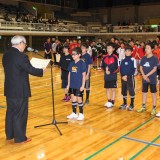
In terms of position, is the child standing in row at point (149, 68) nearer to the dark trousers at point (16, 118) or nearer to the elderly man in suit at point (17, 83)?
the elderly man in suit at point (17, 83)

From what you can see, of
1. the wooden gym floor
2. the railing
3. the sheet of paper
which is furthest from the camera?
the railing

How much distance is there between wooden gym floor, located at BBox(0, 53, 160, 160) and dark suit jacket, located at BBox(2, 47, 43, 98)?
2.94 feet

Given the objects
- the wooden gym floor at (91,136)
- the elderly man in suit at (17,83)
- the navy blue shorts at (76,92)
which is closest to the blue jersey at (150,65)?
the wooden gym floor at (91,136)

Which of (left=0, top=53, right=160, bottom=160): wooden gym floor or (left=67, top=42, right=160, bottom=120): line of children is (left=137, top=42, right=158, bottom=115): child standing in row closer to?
(left=67, top=42, right=160, bottom=120): line of children

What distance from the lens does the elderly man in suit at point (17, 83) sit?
13.7 feet

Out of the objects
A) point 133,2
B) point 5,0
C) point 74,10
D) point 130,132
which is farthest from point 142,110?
point 74,10

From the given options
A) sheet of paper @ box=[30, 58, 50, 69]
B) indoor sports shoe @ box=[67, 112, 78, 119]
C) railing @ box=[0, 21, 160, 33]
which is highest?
railing @ box=[0, 21, 160, 33]

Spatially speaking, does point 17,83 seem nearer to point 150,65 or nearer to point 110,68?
point 110,68

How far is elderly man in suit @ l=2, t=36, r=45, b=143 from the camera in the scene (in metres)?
4.16

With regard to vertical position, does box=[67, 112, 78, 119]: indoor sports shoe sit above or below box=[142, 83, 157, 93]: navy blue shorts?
below

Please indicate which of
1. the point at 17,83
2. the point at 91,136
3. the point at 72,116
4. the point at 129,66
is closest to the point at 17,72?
the point at 17,83

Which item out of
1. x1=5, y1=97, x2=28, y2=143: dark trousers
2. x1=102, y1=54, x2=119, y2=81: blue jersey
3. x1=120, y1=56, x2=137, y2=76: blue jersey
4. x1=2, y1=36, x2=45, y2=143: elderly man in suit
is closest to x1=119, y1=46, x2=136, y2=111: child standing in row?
x1=120, y1=56, x2=137, y2=76: blue jersey

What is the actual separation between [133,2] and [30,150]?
30.0 m

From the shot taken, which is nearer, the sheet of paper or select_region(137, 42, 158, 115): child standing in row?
the sheet of paper
